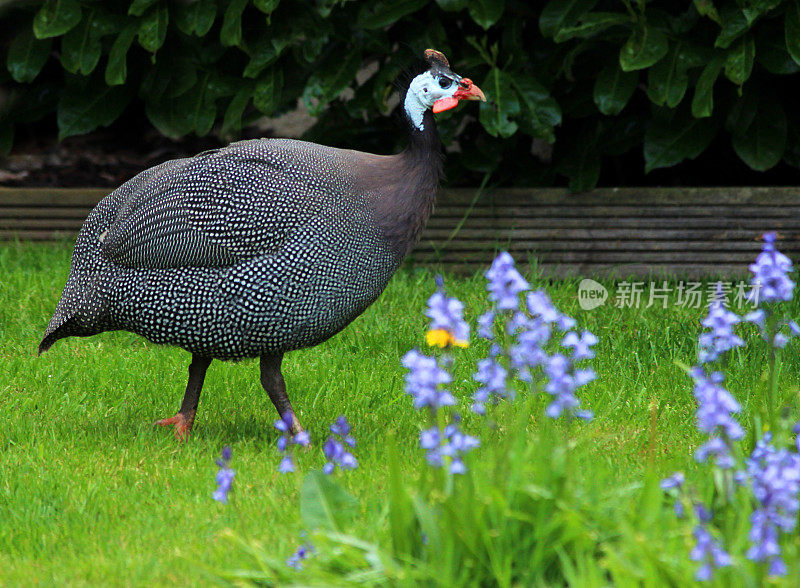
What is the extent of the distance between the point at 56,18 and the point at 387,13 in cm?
187

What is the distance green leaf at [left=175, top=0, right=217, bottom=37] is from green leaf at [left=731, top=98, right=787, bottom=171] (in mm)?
2943

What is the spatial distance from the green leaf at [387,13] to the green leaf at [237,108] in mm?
769

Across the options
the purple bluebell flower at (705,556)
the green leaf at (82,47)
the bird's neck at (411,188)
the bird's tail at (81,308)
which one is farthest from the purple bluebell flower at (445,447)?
the green leaf at (82,47)

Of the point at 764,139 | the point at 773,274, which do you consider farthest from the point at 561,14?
the point at 773,274

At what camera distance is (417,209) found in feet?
12.2

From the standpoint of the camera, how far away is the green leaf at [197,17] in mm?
5793

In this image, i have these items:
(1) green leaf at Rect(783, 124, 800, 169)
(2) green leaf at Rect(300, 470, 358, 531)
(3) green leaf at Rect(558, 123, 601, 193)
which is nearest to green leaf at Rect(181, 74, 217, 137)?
(3) green leaf at Rect(558, 123, 601, 193)

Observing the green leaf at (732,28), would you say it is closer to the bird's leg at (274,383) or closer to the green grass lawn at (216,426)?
the green grass lawn at (216,426)

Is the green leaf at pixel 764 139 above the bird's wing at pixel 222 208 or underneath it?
above

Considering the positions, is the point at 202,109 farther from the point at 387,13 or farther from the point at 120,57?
the point at 387,13

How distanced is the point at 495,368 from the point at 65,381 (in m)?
2.56

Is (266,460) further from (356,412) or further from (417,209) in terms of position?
(417,209)

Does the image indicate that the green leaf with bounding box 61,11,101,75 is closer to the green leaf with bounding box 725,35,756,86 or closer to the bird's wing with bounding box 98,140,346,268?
the bird's wing with bounding box 98,140,346,268

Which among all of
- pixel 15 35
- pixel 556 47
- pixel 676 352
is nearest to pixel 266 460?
pixel 676 352
